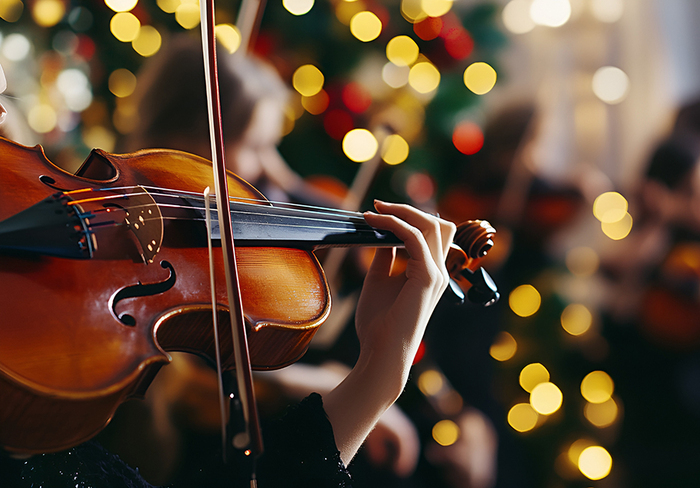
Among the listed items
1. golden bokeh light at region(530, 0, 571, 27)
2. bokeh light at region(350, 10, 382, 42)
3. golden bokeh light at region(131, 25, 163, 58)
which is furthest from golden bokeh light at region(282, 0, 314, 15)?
golden bokeh light at region(530, 0, 571, 27)

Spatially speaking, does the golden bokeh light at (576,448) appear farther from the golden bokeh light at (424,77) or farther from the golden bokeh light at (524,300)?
the golden bokeh light at (424,77)

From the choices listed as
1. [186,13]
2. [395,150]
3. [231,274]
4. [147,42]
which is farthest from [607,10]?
[231,274]

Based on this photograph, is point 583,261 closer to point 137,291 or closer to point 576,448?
point 576,448

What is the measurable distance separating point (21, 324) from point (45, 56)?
0.99m

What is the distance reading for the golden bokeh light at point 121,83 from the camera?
103cm

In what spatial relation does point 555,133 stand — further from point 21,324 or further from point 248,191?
point 21,324

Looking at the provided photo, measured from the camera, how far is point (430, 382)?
3.79 ft

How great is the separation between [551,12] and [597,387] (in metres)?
1.27

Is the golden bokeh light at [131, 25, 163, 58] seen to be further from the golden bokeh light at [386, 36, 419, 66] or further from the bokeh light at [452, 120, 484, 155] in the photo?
the bokeh light at [452, 120, 484, 155]

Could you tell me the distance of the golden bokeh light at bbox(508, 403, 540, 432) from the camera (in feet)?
4.24

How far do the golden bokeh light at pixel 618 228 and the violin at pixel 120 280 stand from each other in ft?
4.04

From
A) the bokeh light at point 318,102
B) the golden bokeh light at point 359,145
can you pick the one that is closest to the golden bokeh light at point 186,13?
the bokeh light at point 318,102

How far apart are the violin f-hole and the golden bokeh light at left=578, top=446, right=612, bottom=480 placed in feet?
4.55

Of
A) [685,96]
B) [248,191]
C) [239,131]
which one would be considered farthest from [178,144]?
[685,96]
